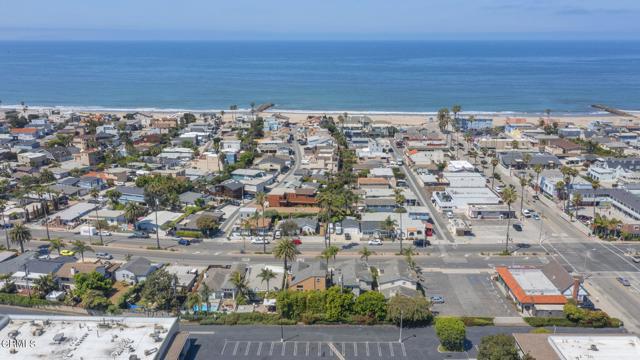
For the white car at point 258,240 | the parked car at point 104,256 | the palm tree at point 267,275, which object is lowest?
the parked car at point 104,256

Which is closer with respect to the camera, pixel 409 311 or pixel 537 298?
pixel 409 311

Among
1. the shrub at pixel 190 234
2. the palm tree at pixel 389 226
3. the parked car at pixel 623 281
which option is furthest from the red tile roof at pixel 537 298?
the shrub at pixel 190 234

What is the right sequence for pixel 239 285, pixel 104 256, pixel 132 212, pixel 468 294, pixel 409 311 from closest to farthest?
pixel 409 311 → pixel 239 285 → pixel 468 294 → pixel 104 256 → pixel 132 212

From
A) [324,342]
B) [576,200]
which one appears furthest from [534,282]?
[576,200]

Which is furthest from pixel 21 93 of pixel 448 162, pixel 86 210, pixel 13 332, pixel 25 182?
pixel 13 332

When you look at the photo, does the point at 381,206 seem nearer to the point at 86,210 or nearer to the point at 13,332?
the point at 86,210

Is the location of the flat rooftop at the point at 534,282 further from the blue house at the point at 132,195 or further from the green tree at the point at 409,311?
the blue house at the point at 132,195

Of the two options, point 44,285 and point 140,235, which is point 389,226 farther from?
point 44,285
